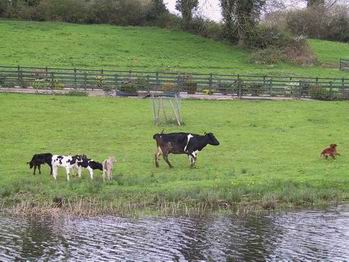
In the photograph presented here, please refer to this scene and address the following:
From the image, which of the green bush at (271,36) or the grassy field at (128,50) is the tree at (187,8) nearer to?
the grassy field at (128,50)

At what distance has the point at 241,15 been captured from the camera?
75.4m

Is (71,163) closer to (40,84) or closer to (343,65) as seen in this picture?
(40,84)

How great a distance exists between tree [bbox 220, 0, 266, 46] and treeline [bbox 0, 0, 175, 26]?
1148 centimetres

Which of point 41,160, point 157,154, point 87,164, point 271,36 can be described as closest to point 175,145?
point 157,154

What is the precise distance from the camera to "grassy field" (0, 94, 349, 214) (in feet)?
74.1

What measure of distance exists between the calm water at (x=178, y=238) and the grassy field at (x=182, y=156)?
2008 mm

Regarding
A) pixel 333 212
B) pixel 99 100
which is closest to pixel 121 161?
pixel 333 212

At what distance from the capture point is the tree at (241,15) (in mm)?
74081

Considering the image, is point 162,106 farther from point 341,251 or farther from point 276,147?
point 341,251

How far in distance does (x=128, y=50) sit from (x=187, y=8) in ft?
33.4

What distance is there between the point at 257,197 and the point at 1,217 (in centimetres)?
838

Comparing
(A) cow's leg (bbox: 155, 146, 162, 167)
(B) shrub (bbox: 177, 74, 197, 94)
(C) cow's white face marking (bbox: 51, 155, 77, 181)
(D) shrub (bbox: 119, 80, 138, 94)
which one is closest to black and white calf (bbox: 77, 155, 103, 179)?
(C) cow's white face marking (bbox: 51, 155, 77, 181)

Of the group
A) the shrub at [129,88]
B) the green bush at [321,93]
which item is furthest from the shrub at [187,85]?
the green bush at [321,93]

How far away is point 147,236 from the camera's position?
1797cm
